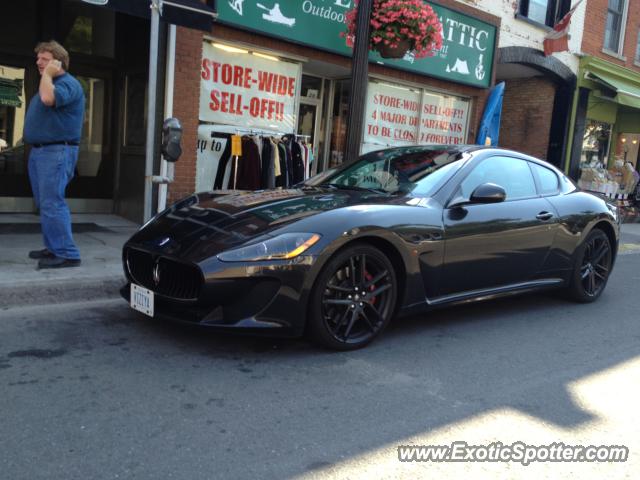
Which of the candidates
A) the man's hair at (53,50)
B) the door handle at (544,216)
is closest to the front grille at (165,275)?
the man's hair at (53,50)

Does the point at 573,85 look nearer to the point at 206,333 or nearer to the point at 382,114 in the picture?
the point at 382,114

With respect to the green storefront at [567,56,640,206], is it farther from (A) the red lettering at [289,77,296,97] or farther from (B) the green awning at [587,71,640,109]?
(A) the red lettering at [289,77,296,97]

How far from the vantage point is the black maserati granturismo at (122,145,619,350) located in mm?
3635

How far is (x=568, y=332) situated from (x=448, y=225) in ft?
Result: 4.98

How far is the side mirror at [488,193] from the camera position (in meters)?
4.52

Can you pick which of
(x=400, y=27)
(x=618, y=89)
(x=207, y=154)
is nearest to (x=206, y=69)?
(x=207, y=154)

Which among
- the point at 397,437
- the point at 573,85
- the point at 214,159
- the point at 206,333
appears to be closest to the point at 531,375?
the point at 397,437

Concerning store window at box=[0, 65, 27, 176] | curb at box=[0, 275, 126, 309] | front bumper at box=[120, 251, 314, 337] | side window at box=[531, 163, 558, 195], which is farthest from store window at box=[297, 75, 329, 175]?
front bumper at box=[120, 251, 314, 337]

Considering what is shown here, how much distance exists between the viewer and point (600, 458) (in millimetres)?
2887

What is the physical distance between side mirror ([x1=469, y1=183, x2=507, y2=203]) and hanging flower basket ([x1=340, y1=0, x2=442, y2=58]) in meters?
4.32

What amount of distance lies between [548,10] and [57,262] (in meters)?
12.5

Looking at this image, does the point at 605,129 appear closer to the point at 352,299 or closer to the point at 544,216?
the point at 544,216

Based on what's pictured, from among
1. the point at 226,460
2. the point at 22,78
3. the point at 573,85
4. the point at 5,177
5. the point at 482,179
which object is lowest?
the point at 226,460

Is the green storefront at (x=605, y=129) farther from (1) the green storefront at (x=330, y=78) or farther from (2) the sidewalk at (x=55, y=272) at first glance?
(2) the sidewalk at (x=55, y=272)
